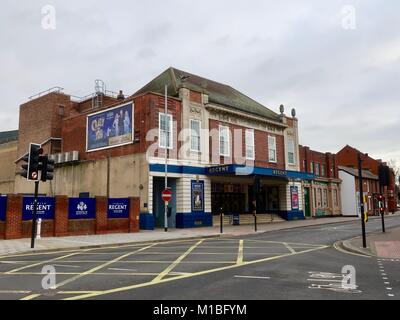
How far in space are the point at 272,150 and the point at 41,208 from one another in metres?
24.8

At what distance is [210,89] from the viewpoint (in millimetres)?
38844

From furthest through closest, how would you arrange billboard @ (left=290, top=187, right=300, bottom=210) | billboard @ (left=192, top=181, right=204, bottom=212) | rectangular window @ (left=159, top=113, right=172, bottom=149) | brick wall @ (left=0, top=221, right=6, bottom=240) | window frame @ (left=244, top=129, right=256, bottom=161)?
1. billboard @ (left=290, top=187, right=300, bottom=210)
2. window frame @ (left=244, top=129, right=256, bottom=161)
3. billboard @ (left=192, top=181, right=204, bottom=212)
4. rectangular window @ (left=159, top=113, right=172, bottom=149)
5. brick wall @ (left=0, top=221, right=6, bottom=240)

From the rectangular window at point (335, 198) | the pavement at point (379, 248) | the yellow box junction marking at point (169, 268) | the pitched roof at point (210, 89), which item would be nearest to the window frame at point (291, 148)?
the pitched roof at point (210, 89)

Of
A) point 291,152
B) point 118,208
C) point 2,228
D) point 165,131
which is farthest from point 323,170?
point 2,228

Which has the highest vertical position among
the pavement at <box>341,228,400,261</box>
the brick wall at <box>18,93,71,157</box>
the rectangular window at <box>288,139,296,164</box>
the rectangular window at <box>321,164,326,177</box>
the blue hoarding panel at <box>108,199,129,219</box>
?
the brick wall at <box>18,93,71,157</box>

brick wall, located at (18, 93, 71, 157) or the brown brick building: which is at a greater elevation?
brick wall, located at (18, 93, 71, 157)

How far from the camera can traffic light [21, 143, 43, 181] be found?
15906mm

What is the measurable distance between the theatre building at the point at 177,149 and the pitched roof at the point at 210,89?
133 millimetres

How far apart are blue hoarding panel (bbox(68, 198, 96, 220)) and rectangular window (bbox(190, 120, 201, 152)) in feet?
35.3

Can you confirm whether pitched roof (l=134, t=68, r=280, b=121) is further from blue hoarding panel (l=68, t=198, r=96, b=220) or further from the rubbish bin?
blue hoarding panel (l=68, t=198, r=96, b=220)

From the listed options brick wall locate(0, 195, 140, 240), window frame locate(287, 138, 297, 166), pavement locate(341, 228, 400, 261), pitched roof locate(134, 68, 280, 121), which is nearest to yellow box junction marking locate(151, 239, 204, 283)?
pavement locate(341, 228, 400, 261)

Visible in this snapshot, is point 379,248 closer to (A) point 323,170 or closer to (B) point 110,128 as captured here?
(B) point 110,128
